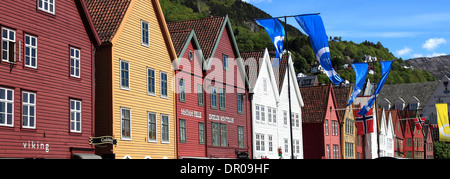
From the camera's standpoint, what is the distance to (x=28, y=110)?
31000 millimetres

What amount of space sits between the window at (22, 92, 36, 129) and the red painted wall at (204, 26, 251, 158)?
62.3 ft

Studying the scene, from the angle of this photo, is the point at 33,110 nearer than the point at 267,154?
Yes

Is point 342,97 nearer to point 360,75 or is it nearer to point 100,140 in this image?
point 360,75

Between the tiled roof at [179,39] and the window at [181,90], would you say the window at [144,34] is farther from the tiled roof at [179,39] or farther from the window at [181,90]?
the window at [181,90]

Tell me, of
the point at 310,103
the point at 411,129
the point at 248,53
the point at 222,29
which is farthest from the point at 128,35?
the point at 411,129

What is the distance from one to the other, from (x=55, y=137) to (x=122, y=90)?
662 cm

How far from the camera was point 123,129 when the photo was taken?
38.1 metres

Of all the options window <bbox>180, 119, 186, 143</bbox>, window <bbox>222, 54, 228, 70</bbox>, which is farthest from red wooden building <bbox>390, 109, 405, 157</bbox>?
window <bbox>180, 119, 186, 143</bbox>

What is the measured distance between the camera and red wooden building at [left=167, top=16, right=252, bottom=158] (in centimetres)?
4656

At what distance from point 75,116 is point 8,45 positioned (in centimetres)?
586

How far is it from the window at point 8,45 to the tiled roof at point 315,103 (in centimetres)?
4577
